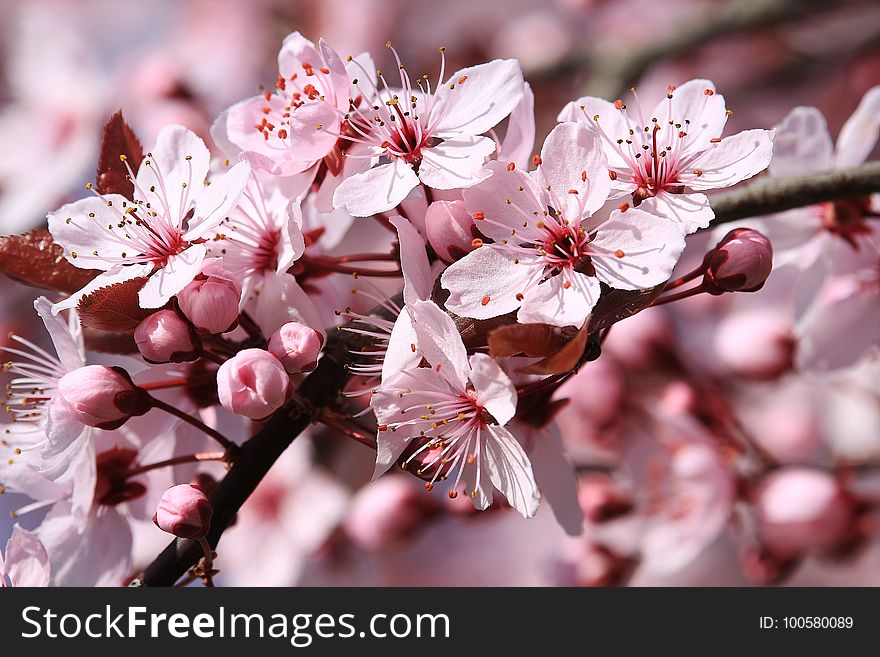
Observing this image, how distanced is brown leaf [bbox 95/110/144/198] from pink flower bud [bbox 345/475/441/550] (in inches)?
35.1

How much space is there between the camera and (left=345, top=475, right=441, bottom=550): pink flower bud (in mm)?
1659

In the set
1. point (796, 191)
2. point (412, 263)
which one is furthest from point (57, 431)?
point (796, 191)

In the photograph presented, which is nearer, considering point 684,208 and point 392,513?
point 684,208

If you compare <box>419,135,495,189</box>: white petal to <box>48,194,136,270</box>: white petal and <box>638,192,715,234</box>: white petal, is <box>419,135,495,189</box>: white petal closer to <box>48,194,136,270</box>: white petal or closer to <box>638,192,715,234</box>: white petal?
<box>638,192,715,234</box>: white petal

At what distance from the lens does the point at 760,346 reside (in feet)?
5.35

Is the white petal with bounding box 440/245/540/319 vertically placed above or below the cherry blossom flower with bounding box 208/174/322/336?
below

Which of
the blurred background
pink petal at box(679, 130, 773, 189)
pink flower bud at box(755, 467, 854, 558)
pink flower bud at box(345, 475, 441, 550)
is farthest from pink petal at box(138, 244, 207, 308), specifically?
pink flower bud at box(755, 467, 854, 558)

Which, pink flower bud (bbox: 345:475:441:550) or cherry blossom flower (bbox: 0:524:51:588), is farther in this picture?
pink flower bud (bbox: 345:475:441:550)

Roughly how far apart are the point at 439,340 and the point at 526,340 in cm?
8

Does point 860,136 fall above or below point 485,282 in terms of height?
above

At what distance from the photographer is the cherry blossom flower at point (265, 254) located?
0.85 metres

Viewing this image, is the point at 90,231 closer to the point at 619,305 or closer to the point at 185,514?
the point at 185,514

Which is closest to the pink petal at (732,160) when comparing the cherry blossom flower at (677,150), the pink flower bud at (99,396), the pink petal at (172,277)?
the cherry blossom flower at (677,150)

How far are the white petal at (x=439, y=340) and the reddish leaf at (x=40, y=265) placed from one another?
Result: 34cm
